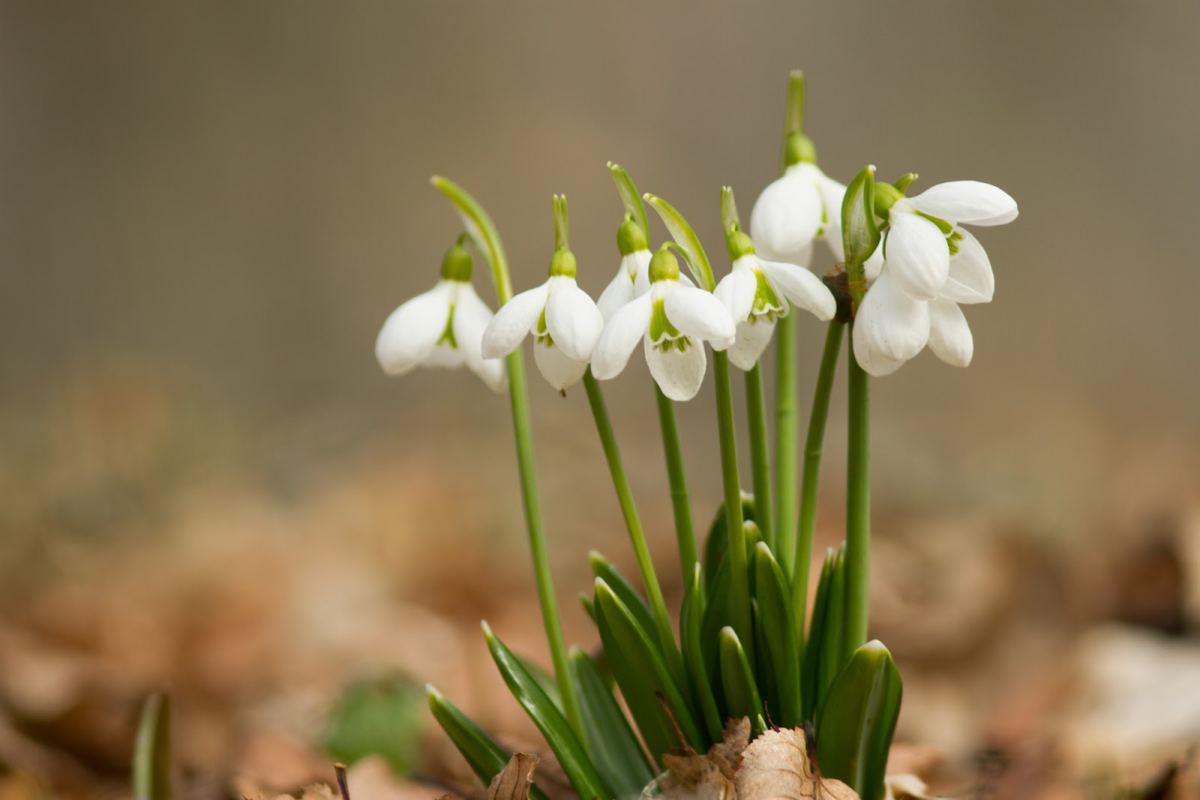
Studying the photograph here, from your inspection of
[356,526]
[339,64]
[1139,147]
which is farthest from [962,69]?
[356,526]

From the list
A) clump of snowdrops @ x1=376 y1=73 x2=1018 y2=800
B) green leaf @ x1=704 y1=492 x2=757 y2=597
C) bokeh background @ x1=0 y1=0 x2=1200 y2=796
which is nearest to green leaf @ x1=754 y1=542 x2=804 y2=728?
clump of snowdrops @ x1=376 y1=73 x2=1018 y2=800

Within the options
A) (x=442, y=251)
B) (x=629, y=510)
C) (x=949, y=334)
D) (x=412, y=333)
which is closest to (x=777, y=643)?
(x=629, y=510)

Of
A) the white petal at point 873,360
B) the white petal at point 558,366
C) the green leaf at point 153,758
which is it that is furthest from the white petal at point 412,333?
the green leaf at point 153,758

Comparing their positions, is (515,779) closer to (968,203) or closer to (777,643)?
(777,643)

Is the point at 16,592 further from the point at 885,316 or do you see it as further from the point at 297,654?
the point at 885,316

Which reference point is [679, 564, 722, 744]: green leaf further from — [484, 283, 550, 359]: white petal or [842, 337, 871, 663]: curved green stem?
[484, 283, 550, 359]: white petal

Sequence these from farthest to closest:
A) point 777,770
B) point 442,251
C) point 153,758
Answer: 1. point 442,251
2. point 153,758
3. point 777,770
